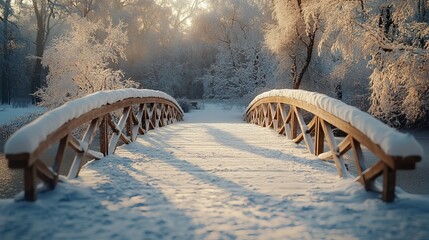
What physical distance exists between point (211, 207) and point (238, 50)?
26.2 meters

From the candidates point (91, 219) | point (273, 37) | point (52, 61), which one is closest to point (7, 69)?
point (52, 61)

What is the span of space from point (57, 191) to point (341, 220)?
7.73 feet

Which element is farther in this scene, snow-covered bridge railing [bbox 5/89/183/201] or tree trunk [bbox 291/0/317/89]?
tree trunk [bbox 291/0/317/89]

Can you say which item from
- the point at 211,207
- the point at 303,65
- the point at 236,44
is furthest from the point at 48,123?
the point at 236,44

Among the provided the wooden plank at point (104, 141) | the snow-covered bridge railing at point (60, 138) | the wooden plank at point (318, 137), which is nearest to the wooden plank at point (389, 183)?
the wooden plank at point (318, 137)

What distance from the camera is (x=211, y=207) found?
2.88 m

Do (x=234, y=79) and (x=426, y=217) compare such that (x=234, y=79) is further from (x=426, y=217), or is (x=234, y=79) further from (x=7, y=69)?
(x=426, y=217)

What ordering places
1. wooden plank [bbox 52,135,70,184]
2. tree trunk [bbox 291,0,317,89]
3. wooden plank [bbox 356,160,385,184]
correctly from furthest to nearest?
tree trunk [bbox 291,0,317,89] → wooden plank [bbox 52,135,70,184] → wooden plank [bbox 356,160,385,184]

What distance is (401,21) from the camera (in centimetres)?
1042

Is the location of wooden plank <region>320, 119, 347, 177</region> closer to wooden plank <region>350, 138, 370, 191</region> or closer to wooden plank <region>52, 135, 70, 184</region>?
wooden plank <region>350, 138, 370, 191</region>

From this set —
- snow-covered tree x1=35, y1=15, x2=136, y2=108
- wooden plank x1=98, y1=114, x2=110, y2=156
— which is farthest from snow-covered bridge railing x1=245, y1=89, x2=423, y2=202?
snow-covered tree x1=35, y1=15, x2=136, y2=108

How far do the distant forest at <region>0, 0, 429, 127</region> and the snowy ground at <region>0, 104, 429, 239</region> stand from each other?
750cm

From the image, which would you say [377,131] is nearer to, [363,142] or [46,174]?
[363,142]

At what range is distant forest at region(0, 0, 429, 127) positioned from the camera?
33.4ft
